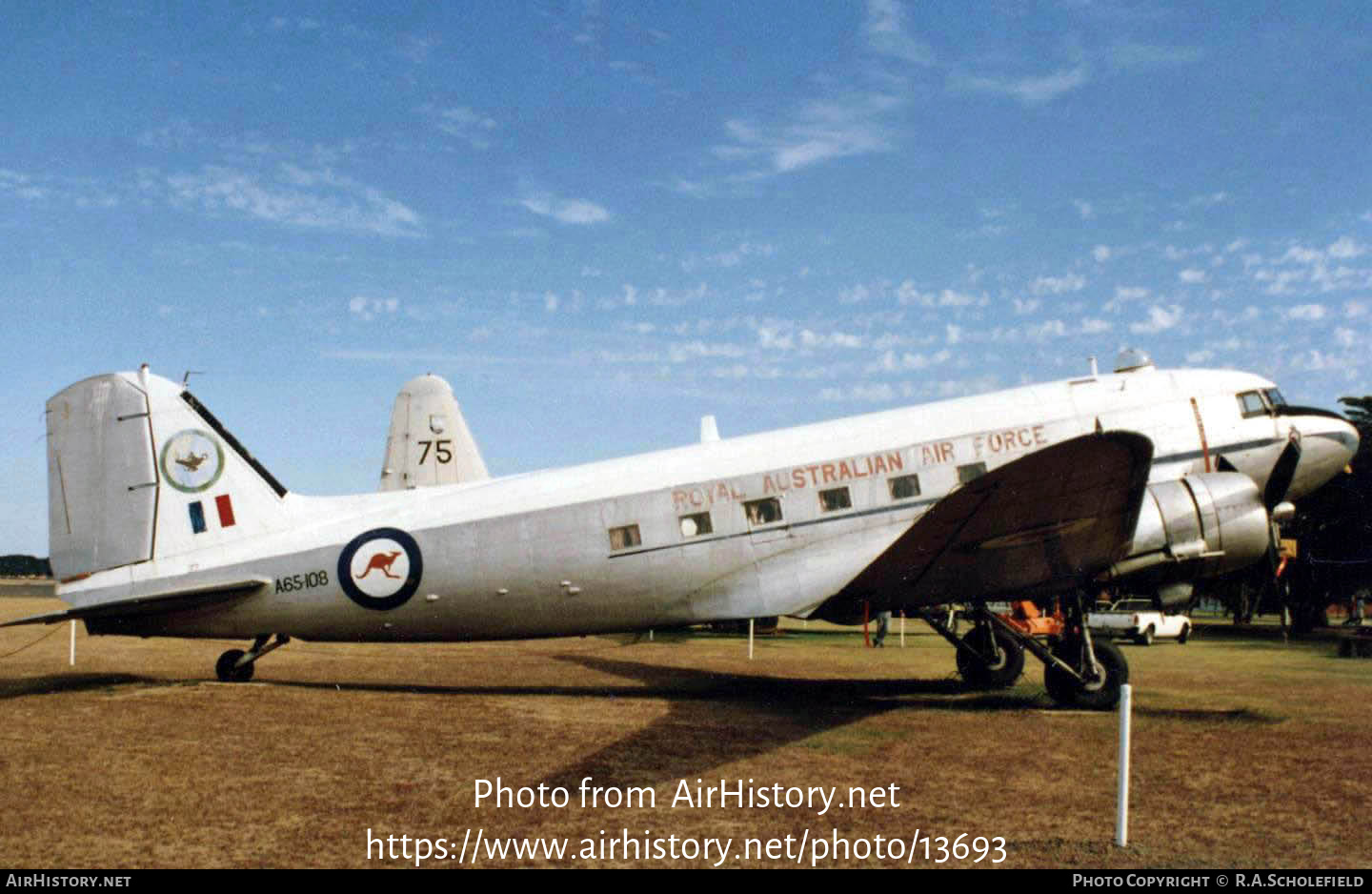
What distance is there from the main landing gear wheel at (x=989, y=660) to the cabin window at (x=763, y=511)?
4.50 metres

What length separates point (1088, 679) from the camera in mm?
11367

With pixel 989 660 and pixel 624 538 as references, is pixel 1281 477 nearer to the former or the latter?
pixel 989 660

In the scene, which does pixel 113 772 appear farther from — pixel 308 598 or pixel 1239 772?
pixel 1239 772

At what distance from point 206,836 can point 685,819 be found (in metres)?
3.10

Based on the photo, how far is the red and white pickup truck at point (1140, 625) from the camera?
25.6 m

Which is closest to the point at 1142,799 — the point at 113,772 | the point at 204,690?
the point at 113,772

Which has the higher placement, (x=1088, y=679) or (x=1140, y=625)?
(x=1088, y=679)

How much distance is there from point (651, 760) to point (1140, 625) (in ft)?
70.3

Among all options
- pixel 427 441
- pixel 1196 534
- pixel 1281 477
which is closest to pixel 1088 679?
pixel 1196 534

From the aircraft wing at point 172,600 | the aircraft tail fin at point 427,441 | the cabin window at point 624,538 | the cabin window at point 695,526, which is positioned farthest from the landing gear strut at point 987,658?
the aircraft tail fin at point 427,441

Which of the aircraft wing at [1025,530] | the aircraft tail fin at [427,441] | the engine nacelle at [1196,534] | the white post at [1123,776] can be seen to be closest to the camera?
the white post at [1123,776]

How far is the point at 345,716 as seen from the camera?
35.3 feet

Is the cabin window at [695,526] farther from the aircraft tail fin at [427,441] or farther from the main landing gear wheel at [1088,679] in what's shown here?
the aircraft tail fin at [427,441]

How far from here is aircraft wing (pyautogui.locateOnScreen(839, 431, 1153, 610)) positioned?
9000 millimetres
